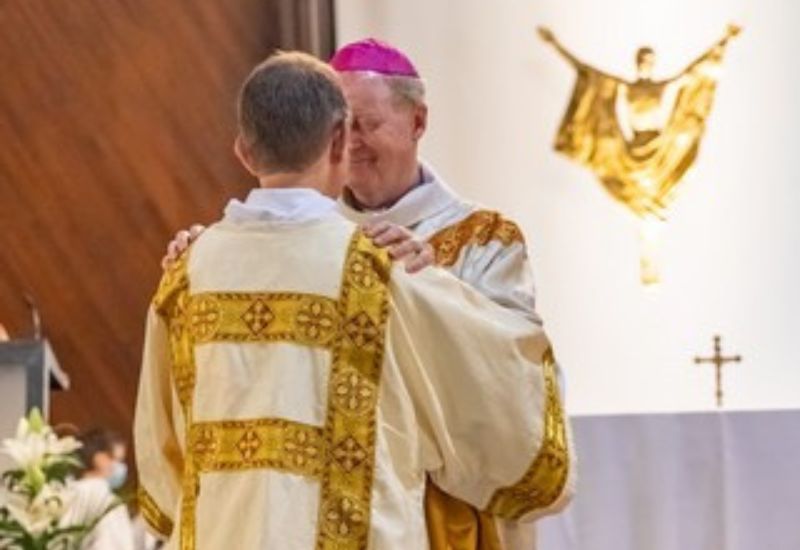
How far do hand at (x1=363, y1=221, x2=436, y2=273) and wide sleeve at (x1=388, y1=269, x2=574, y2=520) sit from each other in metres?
0.02

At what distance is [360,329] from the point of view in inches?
119

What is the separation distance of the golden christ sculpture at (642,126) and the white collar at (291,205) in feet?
16.3

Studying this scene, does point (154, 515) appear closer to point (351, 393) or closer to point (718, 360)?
point (351, 393)

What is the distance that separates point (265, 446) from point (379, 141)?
0.78 meters

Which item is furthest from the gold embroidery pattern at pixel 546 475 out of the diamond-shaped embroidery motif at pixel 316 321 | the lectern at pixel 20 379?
the lectern at pixel 20 379

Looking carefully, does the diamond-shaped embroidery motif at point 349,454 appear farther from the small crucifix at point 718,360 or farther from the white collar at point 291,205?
the small crucifix at point 718,360

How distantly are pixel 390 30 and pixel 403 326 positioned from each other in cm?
482

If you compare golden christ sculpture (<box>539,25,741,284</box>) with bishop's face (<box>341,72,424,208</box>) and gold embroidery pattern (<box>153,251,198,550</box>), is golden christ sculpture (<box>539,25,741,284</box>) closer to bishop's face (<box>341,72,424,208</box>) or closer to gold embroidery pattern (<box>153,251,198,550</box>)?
bishop's face (<box>341,72,424,208</box>)

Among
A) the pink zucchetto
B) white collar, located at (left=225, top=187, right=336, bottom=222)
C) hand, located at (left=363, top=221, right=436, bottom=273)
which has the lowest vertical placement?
hand, located at (left=363, top=221, right=436, bottom=273)

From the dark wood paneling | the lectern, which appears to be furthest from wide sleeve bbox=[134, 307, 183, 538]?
the dark wood paneling

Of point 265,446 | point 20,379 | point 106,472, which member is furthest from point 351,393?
point 106,472

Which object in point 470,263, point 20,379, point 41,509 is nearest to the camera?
point 41,509

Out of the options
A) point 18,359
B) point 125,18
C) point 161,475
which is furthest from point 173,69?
point 161,475

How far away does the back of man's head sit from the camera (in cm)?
300
